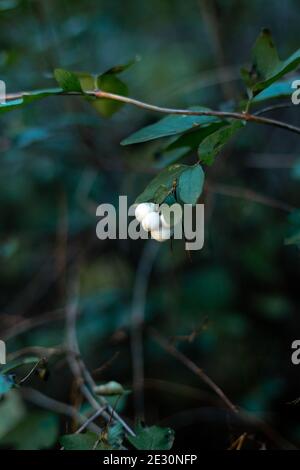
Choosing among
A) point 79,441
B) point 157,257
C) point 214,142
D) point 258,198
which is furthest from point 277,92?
point 157,257

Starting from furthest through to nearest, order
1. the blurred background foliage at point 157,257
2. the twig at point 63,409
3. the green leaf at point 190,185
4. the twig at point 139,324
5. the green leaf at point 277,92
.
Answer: the blurred background foliage at point 157,257
the twig at point 139,324
the twig at point 63,409
the green leaf at point 277,92
the green leaf at point 190,185

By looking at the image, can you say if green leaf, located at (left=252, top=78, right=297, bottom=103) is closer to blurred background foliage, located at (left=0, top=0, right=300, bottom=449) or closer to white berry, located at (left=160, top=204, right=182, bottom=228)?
white berry, located at (left=160, top=204, right=182, bottom=228)

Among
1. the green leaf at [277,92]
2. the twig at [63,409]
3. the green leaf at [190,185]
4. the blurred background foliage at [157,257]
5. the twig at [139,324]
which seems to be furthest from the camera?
the blurred background foliage at [157,257]

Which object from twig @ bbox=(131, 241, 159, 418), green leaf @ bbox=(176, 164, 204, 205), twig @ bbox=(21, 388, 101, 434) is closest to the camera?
green leaf @ bbox=(176, 164, 204, 205)

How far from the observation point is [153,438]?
2.41 feet

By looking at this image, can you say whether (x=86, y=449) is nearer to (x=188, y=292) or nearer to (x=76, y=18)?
(x=188, y=292)

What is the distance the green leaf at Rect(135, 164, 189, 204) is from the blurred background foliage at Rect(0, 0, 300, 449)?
2.07ft

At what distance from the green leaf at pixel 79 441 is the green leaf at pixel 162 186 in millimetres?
315

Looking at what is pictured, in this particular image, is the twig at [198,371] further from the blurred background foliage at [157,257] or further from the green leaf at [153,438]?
the blurred background foliage at [157,257]

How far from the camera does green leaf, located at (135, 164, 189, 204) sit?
2.17ft

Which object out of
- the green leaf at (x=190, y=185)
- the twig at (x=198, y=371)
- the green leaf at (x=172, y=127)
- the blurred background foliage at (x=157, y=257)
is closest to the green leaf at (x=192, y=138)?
the green leaf at (x=172, y=127)

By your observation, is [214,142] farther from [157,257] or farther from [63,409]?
[157,257]

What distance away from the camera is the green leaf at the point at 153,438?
28.6 inches

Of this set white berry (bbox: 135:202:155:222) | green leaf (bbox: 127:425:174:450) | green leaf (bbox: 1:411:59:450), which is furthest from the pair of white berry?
green leaf (bbox: 1:411:59:450)
